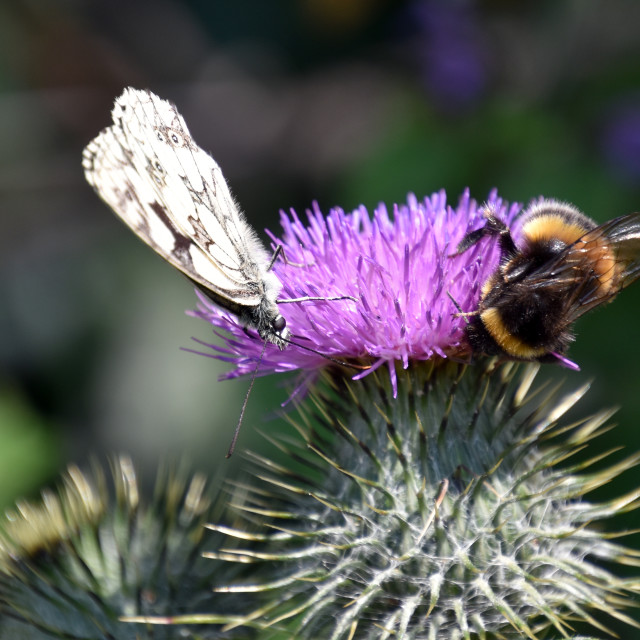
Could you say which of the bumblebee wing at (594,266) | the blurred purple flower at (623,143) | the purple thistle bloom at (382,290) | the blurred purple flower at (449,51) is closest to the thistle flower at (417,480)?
the purple thistle bloom at (382,290)

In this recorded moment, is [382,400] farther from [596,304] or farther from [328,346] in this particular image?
[596,304]

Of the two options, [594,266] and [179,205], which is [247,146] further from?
[594,266]

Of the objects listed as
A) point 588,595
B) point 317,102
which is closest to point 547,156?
point 317,102

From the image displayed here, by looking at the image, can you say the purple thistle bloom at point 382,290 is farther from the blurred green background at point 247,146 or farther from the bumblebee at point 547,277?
the blurred green background at point 247,146

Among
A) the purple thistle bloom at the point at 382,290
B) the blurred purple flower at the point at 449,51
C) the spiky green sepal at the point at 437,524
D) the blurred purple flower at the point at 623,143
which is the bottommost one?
the spiky green sepal at the point at 437,524

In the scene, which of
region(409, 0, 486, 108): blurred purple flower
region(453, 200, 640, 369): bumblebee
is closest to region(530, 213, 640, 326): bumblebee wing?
region(453, 200, 640, 369): bumblebee

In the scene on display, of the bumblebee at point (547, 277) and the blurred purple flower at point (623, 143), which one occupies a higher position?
the blurred purple flower at point (623, 143)
